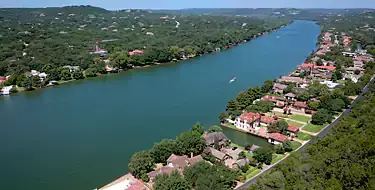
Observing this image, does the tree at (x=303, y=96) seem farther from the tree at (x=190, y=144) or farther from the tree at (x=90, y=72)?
the tree at (x=90, y=72)

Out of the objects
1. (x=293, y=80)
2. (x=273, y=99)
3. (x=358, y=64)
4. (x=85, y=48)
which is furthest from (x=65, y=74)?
(x=358, y=64)

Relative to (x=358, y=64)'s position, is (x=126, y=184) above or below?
below

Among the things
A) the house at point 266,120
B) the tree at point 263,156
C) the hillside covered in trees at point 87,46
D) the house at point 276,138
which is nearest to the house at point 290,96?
the house at point 266,120

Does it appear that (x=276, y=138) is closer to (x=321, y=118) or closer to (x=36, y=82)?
(x=321, y=118)

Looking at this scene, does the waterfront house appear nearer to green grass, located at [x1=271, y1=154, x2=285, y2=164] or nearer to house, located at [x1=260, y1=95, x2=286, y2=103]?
house, located at [x1=260, y1=95, x2=286, y2=103]

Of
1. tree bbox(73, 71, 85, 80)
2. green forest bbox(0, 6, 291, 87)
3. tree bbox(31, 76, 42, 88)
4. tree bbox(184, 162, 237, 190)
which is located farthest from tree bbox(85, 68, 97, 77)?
tree bbox(184, 162, 237, 190)

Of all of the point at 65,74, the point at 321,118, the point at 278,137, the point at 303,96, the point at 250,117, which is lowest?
the point at 278,137
